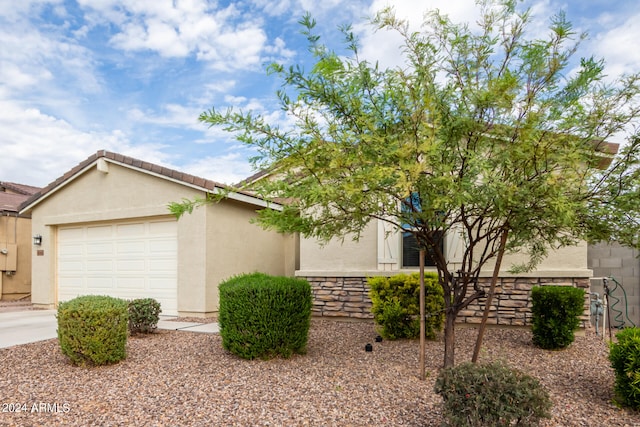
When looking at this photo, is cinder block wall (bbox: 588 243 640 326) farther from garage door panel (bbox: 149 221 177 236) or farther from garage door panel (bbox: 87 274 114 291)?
garage door panel (bbox: 87 274 114 291)

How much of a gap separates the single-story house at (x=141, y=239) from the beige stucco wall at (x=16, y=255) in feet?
9.35

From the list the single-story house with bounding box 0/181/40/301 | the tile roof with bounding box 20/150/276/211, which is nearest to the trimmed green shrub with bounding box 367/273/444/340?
the tile roof with bounding box 20/150/276/211

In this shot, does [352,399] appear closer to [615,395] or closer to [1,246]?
[615,395]

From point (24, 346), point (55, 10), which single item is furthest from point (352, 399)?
point (55, 10)

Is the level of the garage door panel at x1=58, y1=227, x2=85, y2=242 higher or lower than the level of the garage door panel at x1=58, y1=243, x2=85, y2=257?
higher

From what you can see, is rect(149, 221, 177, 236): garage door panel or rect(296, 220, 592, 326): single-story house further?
rect(149, 221, 177, 236): garage door panel

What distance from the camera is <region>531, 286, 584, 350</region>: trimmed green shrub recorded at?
229 inches

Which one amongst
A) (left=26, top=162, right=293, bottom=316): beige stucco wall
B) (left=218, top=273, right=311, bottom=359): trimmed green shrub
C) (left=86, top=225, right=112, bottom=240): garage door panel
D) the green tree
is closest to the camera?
the green tree

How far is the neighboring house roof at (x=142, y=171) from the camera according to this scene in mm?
8773

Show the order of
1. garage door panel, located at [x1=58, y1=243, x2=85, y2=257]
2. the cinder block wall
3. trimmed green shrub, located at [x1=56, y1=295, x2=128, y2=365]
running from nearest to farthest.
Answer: trimmed green shrub, located at [x1=56, y1=295, x2=128, y2=365]
the cinder block wall
garage door panel, located at [x1=58, y1=243, x2=85, y2=257]

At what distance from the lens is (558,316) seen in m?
5.86

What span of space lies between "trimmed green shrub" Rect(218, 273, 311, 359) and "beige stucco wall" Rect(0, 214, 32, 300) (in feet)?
39.8

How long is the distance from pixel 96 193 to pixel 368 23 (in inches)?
A: 358

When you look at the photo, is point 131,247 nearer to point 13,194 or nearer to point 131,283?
point 131,283
